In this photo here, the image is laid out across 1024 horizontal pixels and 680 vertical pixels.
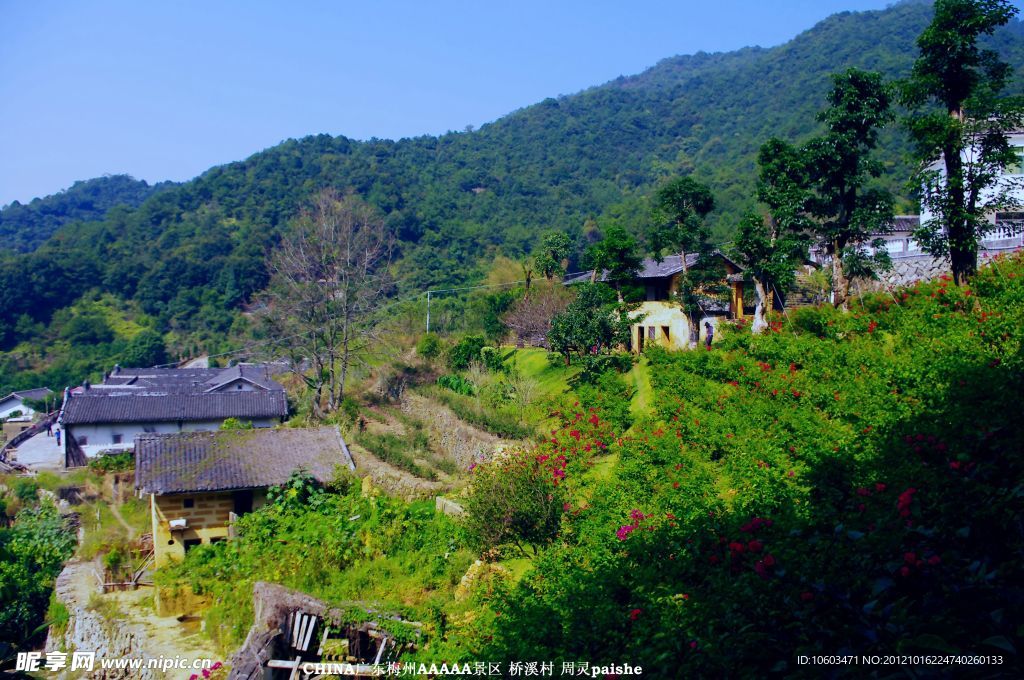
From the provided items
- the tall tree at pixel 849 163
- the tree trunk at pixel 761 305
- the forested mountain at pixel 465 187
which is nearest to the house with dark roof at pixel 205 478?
the tree trunk at pixel 761 305

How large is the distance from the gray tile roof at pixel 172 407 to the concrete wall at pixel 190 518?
663 inches

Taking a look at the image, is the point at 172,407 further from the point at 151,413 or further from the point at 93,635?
the point at 93,635

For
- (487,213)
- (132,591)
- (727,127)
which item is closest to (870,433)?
(132,591)

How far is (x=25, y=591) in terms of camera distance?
15.8 meters

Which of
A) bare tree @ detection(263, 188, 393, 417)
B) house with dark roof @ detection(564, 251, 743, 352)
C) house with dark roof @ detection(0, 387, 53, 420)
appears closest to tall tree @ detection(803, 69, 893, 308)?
house with dark roof @ detection(564, 251, 743, 352)

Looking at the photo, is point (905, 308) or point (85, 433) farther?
point (85, 433)

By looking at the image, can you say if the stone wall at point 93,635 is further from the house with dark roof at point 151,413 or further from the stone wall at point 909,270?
the stone wall at point 909,270

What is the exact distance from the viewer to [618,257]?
21641mm

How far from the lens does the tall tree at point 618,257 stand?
2159 centimetres

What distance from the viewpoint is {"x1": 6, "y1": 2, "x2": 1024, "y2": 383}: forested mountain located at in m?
58.2

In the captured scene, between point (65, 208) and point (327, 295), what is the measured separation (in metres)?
114

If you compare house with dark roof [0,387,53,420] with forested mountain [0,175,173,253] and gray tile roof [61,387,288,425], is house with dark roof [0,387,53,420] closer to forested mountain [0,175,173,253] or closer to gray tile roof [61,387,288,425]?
gray tile roof [61,387,288,425]

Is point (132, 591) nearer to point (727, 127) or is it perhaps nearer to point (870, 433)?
point (870, 433)

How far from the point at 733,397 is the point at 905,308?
4312 millimetres
